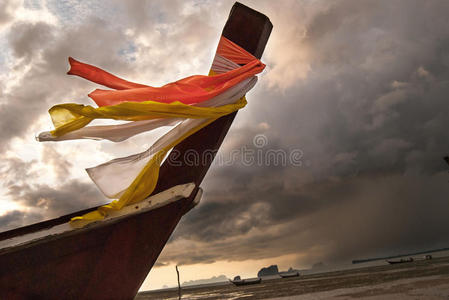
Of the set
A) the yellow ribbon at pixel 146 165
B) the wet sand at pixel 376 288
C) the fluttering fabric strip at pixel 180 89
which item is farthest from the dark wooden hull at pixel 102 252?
the wet sand at pixel 376 288

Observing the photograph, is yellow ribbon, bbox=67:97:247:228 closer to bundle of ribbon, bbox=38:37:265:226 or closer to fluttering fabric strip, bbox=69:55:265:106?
bundle of ribbon, bbox=38:37:265:226

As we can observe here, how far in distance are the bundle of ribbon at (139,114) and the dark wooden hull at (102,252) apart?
0.18m

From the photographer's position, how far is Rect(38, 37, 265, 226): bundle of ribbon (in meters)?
2.55

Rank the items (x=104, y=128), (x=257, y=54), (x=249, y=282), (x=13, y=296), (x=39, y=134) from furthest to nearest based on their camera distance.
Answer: (x=249, y=282)
(x=257, y=54)
(x=104, y=128)
(x=39, y=134)
(x=13, y=296)

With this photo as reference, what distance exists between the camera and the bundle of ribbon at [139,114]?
255 cm

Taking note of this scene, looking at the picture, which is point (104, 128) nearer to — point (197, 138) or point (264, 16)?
point (197, 138)

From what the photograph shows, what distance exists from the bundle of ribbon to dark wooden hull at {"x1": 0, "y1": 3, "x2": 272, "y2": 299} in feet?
0.60

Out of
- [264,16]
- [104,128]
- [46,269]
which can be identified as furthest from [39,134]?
[264,16]

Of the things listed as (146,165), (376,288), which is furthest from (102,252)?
(376,288)

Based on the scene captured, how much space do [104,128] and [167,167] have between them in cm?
67

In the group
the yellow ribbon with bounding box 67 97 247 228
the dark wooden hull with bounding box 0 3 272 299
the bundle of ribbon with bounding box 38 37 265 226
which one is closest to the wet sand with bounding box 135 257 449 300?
the dark wooden hull with bounding box 0 3 272 299

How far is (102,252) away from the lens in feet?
8.38

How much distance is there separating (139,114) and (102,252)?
1.20m

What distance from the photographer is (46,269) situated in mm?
2443
